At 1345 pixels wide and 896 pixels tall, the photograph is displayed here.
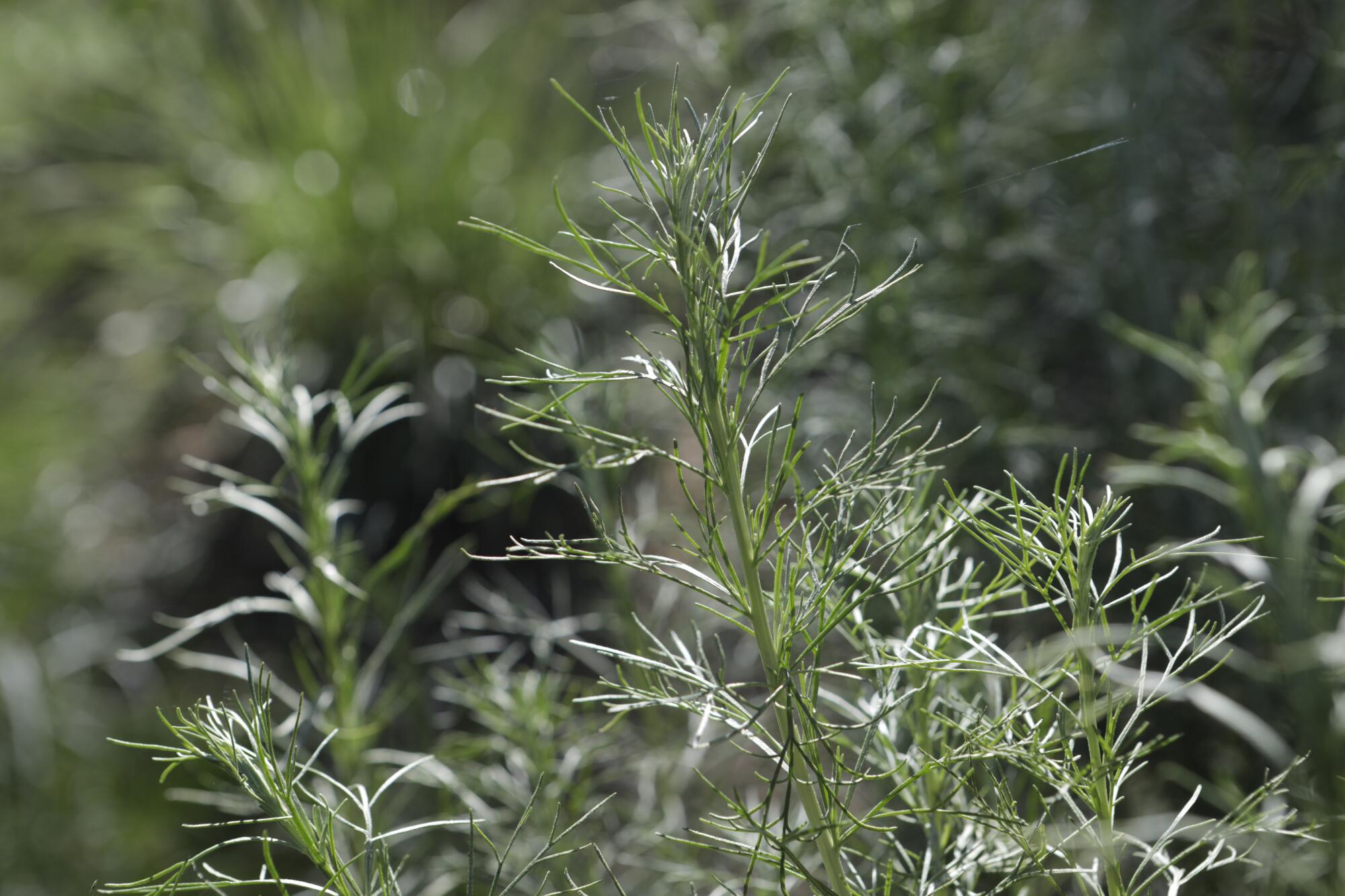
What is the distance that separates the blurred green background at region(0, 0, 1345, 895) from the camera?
106 cm

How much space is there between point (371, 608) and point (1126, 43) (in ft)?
3.42

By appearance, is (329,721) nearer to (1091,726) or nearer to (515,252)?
(1091,726)

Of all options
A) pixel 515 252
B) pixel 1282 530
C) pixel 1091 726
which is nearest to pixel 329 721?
pixel 1091 726

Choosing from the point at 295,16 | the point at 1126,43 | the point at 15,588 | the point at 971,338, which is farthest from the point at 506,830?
the point at 295,16

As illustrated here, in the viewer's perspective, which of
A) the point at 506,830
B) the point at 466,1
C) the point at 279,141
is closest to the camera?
the point at 506,830

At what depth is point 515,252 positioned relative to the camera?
1927mm

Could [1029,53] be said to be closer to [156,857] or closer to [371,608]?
[371,608]

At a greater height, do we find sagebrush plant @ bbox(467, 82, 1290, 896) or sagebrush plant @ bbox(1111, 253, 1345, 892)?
sagebrush plant @ bbox(467, 82, 1290, 896)

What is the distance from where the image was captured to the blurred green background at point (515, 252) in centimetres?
106

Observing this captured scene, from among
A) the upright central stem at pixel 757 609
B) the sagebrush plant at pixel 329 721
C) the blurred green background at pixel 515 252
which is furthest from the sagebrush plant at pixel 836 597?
the blurred green background at pixel 515 252

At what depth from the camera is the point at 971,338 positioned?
112cm

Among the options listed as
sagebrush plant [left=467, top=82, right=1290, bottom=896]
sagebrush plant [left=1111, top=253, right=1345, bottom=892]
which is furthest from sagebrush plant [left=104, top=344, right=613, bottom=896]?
sagebrush plant [left=1111, top=253, right=1345, bottom=892]

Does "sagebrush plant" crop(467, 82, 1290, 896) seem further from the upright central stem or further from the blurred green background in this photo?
the blurred green background

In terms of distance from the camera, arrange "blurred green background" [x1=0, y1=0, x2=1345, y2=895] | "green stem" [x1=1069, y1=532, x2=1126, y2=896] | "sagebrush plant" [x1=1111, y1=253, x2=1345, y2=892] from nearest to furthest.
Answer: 1. "green stem" [x1=1069, y1=532, x2=1126, y2=896]
2. "sagebrush plant" [x1=1111, y1=253, x2=1345, y2=892]
3. "blurred green background" [x1=0, y1=0, x2=1345, y2=895]
